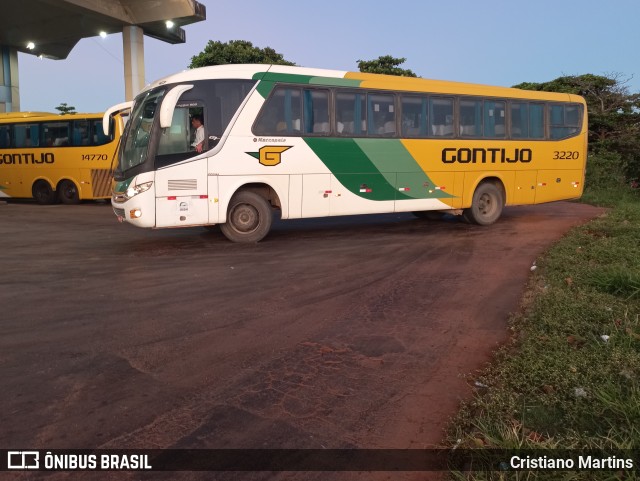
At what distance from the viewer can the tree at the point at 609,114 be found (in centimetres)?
2384

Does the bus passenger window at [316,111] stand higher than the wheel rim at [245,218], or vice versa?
the bus passenger window at [316,111]

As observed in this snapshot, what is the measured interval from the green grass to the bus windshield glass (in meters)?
6.82

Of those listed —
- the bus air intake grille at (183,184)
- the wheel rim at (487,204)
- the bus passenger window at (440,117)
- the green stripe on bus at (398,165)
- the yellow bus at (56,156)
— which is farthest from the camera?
the yellow bus at (56,156)

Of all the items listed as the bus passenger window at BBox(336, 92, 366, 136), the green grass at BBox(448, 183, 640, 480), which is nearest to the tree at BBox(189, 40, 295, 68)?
the bus passenger window at BBox(336, 92, 366, 136)

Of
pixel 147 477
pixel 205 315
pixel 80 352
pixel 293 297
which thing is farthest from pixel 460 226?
pixel 147 477

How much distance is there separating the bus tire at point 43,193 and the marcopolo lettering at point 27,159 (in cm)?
78

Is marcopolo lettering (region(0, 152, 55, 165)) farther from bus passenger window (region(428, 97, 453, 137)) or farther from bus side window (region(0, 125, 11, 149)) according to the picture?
bus passenger window (region(428, 97, 453, 137))

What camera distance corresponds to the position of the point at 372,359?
14.2 feet

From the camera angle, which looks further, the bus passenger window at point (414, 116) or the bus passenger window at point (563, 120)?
the bus passenger window at point (563, 120)

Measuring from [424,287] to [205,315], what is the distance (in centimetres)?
279

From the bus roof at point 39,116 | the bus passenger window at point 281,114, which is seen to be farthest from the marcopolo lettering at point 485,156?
the bus roof at point 39,116

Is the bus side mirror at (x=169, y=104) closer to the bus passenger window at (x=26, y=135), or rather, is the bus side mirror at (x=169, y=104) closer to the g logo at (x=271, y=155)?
the g logo at (x=271, y=155)

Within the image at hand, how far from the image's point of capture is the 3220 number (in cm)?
1334

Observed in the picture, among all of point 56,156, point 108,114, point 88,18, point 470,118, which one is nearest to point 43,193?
point 56,156
